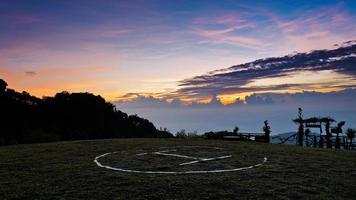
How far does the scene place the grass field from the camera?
10227 mm

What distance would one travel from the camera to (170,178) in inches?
471

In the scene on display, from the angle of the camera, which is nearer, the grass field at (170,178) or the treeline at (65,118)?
the grass field at (170,178)

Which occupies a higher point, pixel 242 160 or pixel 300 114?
pixel 300 114

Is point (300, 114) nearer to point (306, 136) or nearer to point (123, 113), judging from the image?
point (306, 136)

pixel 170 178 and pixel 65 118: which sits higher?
pixel 65 118

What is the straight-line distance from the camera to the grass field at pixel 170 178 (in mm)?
10227

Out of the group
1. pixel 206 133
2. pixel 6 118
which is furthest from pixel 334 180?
pixel 6 118

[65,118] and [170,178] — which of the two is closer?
[170,178]

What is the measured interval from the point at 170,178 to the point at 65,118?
102ft

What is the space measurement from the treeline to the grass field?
16569mm

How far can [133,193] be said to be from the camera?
33.4ft

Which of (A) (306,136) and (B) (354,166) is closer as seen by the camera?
(B) (354,166)

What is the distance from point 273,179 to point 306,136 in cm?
2855

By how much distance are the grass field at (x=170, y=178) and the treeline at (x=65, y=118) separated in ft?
54.4
